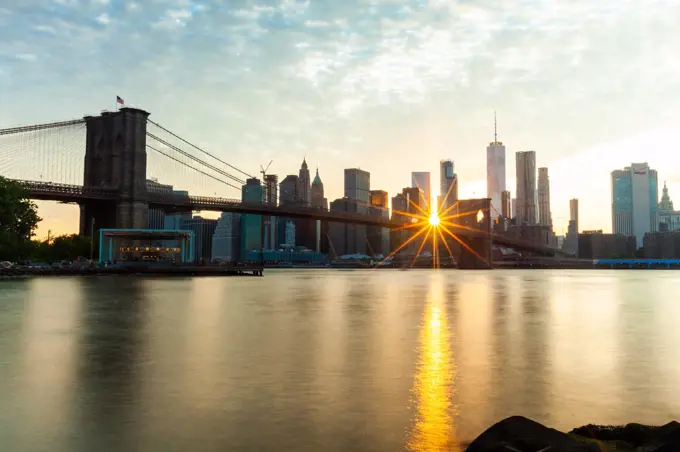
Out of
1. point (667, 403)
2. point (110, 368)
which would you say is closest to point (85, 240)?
point (110, 368)

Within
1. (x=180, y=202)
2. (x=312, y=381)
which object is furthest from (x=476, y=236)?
(x=312, y=381)

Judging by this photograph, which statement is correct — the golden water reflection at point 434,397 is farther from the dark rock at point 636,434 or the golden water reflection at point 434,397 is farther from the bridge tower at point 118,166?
the bridge tower at point 118,166

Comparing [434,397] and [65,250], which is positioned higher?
[65,250]

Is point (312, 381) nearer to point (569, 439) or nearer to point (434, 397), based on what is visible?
point (434, 397)

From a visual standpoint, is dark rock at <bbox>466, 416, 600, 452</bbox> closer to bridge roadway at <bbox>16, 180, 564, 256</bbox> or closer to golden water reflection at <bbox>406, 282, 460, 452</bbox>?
golden water reflection at <bbox>406, 282, 460, 452</bbox>

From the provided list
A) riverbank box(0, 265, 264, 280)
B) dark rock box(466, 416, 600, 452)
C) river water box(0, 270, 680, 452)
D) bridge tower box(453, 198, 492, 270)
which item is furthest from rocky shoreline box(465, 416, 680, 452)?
bridge tower box(453, 198, 492, 270)

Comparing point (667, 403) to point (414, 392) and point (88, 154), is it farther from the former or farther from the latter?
point (88, 154)
